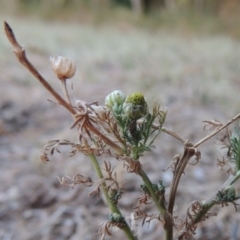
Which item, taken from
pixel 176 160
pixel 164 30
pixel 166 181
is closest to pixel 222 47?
pixel 164 30

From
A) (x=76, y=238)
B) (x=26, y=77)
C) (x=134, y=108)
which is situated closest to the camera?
(x=134, y=108)

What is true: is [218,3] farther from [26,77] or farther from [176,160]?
[176,160]

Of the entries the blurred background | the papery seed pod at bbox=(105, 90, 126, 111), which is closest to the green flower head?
the papery seed pod at bbox=(105, 90, 126, 111)

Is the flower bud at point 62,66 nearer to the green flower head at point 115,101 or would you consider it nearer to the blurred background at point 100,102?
the green flower head at point 115,101

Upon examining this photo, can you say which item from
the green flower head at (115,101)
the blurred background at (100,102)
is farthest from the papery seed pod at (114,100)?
the blurred background at (100,102)

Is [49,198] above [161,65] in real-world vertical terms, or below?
below

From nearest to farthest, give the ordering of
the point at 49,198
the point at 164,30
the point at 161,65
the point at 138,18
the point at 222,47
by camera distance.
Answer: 1. the point at 49,198
2. the point at 161,65
3. the point at 222,47
4. the point at 164,30
5. the point at 138,18

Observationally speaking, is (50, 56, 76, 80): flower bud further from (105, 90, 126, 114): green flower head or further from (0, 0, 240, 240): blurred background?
(0, 0, 240, 240): blurred background
